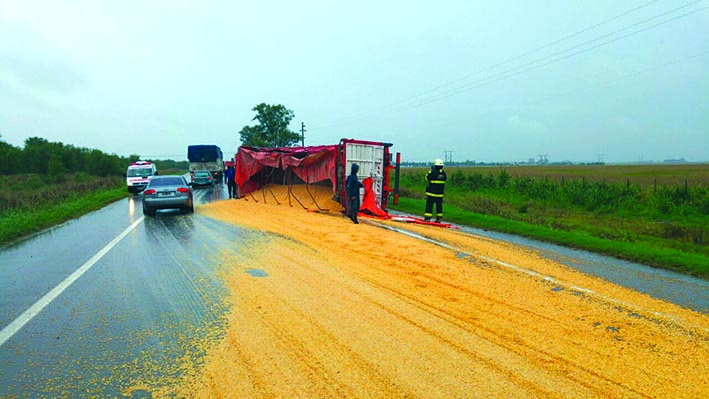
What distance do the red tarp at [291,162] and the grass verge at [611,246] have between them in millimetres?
4915

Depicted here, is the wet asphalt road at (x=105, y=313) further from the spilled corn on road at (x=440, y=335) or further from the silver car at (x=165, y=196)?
the silver car at (x=165, y=196)

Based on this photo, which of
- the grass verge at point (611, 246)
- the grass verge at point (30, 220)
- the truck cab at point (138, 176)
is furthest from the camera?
the truck cab at point (138, 176)

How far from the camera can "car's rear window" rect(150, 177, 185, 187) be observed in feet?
52.8

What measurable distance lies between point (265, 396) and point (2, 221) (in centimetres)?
1525

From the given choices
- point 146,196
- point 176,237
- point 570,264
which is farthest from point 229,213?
point 570,264

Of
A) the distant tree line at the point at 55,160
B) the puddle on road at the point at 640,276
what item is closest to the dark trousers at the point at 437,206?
the puddle on road at the point at 640,276

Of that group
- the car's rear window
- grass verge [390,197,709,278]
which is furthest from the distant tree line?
grass verge [390,197,709,278]

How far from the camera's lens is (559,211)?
19453mm

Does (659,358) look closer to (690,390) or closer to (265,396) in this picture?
(690,390)

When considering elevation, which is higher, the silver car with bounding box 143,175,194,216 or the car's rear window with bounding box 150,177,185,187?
the car's rear window with bounding box 150,177,185,187

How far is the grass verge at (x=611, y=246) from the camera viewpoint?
7.88 metres

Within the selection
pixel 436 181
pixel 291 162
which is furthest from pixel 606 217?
pixel 291 162

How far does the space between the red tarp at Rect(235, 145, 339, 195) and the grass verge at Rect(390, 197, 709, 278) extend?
193 inches

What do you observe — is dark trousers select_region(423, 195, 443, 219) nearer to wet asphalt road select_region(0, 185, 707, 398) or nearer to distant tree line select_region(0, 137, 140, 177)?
wet asphalt road select_region(0, 185, 707, 398)
